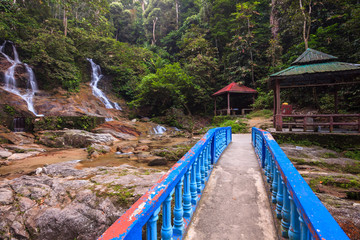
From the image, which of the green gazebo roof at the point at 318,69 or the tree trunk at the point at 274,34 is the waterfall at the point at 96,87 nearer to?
the green gazebo roof at the point at 318,69

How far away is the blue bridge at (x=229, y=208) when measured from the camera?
1.05m

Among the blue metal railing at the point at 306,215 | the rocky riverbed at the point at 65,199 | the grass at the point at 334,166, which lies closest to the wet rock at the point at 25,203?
the rocky riverbed at the point at 65,199

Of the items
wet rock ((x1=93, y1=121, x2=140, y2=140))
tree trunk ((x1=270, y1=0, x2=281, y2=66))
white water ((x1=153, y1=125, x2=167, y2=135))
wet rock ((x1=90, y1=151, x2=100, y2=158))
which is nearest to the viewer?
wet rock ((x1=90, y1=151, x2=100, y2=158))

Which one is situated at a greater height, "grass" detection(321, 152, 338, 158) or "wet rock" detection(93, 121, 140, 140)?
"wet rock" detection(93, 121, 140, 140)

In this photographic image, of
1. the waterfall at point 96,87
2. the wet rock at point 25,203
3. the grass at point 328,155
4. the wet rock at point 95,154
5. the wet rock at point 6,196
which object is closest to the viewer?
the wet rock at point 25,203

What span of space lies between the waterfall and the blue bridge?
1912 cm

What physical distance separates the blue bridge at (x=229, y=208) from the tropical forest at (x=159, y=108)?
42 millimetres

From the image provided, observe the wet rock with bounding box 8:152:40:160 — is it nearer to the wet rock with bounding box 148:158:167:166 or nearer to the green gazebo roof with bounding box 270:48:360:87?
the wet rock with bounding box 148:158:167:166

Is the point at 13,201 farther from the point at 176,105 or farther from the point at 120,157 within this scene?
the point at 176,105

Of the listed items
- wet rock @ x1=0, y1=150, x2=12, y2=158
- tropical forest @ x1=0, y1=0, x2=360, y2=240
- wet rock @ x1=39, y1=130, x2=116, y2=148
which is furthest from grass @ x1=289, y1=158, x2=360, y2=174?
wet rock @ x1=0, y1=150, x2=12, y2=158

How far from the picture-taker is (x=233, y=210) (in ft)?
8.33

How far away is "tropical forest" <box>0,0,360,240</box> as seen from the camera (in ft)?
10.9

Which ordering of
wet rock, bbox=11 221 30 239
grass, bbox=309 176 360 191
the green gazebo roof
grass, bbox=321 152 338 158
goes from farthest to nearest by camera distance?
the green gazebo roof → grass, bbox=321 152 338 158 → grass, bbox=309 176 360 191 → wet rock, bbox=11 221 30 239

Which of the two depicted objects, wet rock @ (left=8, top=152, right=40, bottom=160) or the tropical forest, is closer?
the tropical forest
